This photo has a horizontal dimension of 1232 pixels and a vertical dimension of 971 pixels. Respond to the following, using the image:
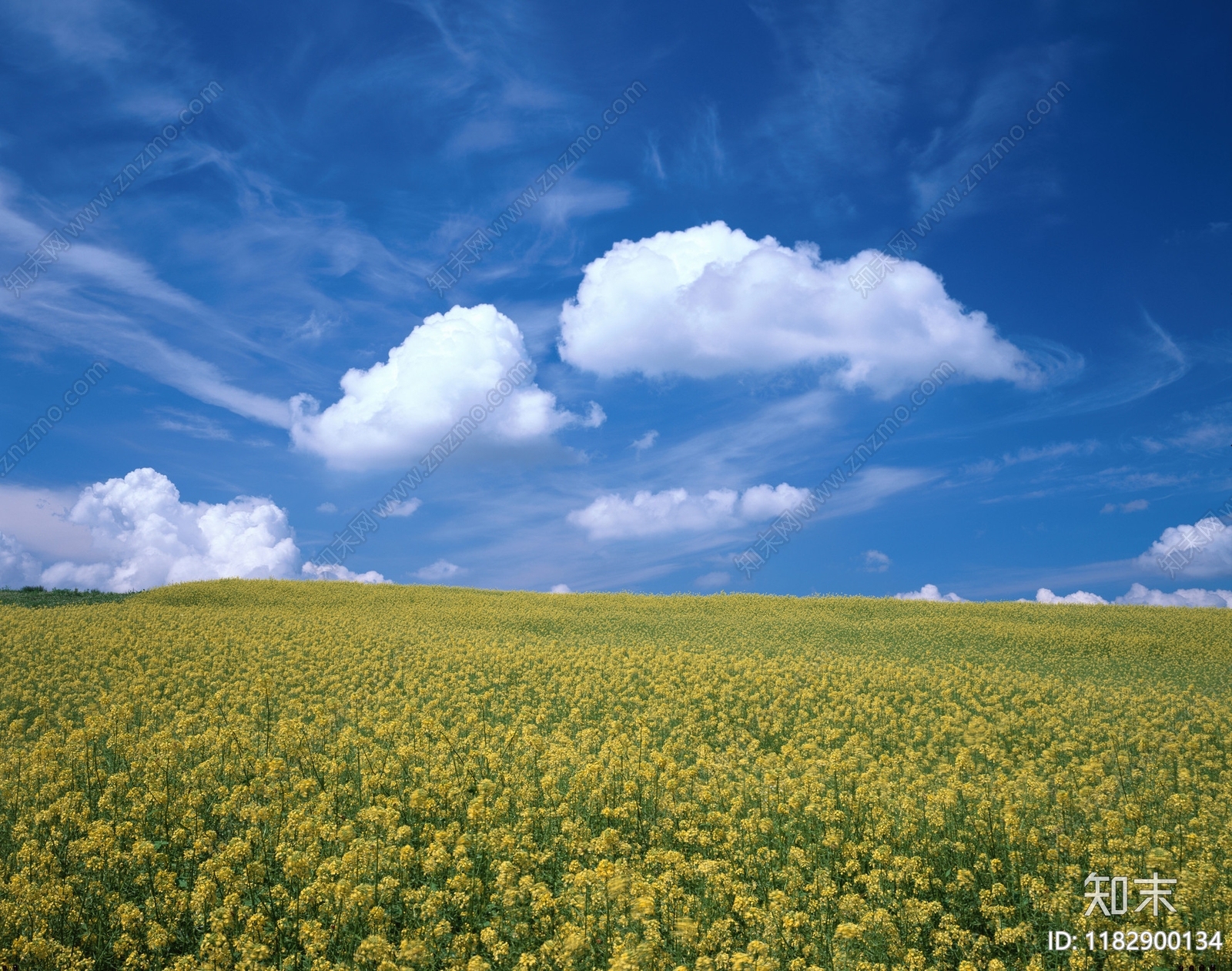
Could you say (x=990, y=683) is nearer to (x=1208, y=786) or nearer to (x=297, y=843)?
(x=1208, y=786)

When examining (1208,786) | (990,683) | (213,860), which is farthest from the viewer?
(990,683)

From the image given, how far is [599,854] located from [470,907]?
69.0 inches

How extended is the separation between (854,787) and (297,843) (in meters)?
8.63

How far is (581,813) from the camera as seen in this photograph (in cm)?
1058

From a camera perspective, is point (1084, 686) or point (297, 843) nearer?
point (297, 843)

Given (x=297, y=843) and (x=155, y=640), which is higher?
(x=155, y=640)

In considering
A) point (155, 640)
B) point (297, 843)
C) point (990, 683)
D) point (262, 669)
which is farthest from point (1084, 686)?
point (155, 640)

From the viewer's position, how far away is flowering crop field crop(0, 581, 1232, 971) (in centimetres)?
722

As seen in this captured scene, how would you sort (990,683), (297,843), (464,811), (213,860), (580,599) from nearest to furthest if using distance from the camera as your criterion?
(213,860) → (297,843) → (464,811) → (990,683) → (580,599)

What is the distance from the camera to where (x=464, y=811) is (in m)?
10.2

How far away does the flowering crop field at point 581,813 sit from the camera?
7223 mm

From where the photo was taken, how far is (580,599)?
4988 cm

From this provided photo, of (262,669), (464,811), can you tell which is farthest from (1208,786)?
(262,669)

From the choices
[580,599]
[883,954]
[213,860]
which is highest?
[580,599]
